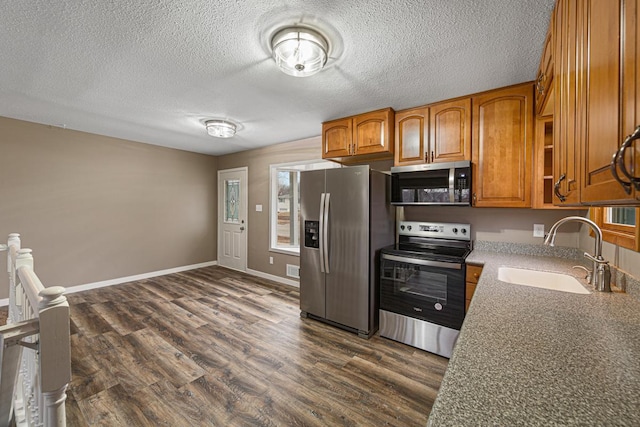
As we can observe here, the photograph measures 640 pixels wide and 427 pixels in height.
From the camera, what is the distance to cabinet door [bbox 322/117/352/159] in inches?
122

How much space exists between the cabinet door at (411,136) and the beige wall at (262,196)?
169cm

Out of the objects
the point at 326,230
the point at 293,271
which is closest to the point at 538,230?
the point at 326,230

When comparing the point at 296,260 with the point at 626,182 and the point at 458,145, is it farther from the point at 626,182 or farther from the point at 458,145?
the point at 626,182

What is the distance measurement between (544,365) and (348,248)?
205 cm

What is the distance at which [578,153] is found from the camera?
88cm

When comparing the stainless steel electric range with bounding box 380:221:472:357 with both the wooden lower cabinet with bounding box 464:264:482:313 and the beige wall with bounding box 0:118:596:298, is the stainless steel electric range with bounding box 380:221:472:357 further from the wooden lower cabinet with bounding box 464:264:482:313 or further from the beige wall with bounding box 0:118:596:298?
the beige wall with bounding box 0:118:596:298

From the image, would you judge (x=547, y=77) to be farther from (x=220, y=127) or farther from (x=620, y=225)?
(x=220, y=127)

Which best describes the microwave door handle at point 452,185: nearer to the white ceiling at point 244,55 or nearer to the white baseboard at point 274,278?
the white ceiling at point 244,55

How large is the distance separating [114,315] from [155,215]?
2.08 metres

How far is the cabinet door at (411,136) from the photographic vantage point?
267 cm

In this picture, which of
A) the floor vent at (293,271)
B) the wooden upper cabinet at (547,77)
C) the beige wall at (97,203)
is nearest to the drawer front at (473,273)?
the wooden upper cabinet at (547,77)

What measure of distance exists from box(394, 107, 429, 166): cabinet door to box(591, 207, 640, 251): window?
1336 millimetres

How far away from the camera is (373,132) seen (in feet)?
9.53

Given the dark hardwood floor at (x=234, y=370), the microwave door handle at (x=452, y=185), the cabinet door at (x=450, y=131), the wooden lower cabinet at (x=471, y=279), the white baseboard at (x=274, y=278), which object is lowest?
the dark hardwood floor at (x=234, y=370)
